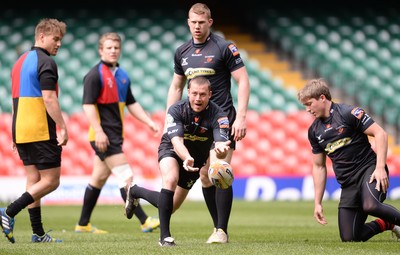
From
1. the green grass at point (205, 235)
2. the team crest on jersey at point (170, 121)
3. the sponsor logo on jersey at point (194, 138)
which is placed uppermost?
the team crest on jersey at point (170, 121)

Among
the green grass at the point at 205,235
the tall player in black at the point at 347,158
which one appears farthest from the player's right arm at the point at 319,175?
the green grass at the point at 205,235

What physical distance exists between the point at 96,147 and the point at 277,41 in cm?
1419

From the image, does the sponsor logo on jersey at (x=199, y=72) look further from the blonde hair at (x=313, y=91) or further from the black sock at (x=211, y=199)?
the black sock at (x=211, y=199)

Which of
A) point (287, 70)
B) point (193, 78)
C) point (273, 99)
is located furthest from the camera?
point (287, 70)

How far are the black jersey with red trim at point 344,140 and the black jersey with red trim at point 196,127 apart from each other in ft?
3.63

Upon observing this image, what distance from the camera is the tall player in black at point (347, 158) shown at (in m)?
7.95

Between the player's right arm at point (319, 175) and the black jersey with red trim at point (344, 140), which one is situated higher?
the black jersey with red trim at point (344, 140)

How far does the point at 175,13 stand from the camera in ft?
80.9

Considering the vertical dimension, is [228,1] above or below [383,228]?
above

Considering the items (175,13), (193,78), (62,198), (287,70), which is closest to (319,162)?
(193,78)

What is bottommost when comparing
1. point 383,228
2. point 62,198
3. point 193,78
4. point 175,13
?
point 62,198

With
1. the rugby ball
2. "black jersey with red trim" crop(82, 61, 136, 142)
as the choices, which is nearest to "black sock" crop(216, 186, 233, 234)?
the rugby ball

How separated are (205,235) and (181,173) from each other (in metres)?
1.54

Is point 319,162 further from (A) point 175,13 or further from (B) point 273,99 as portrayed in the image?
(A) point 175,13
